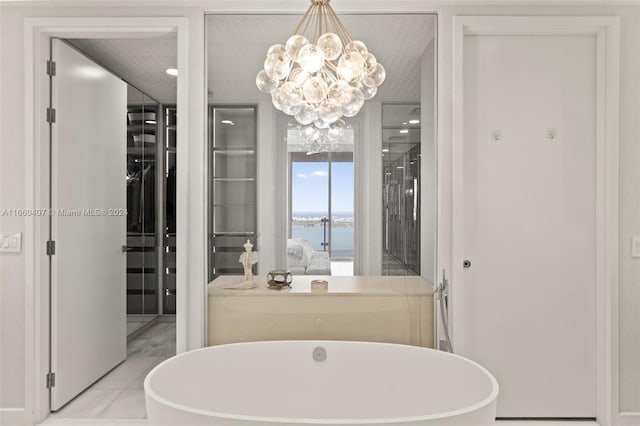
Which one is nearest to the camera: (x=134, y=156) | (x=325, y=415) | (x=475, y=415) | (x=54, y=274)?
(x=475, y=415)

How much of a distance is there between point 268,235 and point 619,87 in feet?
7.34

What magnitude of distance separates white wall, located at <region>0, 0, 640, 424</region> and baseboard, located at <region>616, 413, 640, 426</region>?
0.04 meters

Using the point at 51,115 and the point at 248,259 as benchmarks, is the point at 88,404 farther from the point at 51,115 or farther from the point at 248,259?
the point at 51,115

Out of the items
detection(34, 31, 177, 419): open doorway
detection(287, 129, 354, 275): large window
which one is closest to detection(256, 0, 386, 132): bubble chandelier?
detection(287, 129, 354, 275): large window

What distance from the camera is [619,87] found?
Answer: 230 cm

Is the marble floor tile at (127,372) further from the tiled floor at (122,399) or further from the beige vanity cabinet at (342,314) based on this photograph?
the beige vanity cabinet at (342,314)

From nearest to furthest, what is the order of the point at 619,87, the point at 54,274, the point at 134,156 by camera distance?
1. the point at 619,87
2. the point at 54,274
3. the point at 134,156

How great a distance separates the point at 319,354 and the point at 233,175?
1148 mm

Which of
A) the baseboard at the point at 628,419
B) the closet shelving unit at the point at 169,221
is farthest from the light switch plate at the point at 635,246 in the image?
the closet shelving unit at the point at 169,221

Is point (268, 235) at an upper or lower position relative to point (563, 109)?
lower

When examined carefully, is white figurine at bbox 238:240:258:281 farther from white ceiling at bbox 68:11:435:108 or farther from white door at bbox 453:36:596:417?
white door at bbox 453:36:596:417

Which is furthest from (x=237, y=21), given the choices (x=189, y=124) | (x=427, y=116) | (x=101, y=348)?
(x=101, y=348)

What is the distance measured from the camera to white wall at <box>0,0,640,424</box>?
2312 millimetres

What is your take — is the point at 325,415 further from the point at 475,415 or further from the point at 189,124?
the point at 189,124
